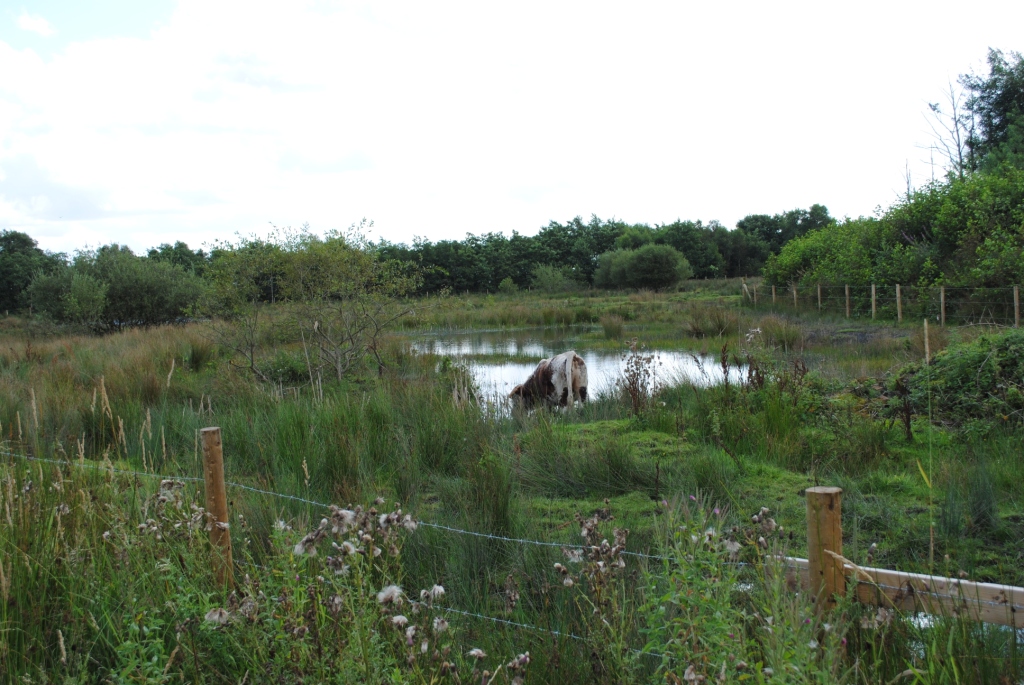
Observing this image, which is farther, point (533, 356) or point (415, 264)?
point (533, 356)

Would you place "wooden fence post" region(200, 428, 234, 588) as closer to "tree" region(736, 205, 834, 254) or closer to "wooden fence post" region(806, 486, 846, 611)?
"wooden fence post" region(806, 486, 846, 611)

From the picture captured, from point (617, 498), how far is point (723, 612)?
302cm

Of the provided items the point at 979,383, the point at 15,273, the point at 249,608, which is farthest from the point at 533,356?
the point at 15,273

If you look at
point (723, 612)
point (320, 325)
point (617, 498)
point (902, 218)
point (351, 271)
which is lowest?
point (617, 498)

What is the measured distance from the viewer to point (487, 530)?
156 inches

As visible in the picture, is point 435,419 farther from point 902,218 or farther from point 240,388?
point 902,218

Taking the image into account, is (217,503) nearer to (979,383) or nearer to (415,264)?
(979,383)

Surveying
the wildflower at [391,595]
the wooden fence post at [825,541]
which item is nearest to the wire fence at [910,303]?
the wooden fence post at [825,541]

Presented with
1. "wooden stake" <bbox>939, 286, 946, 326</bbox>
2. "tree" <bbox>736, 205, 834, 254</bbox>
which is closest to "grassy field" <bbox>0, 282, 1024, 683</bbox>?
"wooden stake" <bbox>939, 286, 946, 326</bbox>

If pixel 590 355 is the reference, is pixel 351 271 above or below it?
above

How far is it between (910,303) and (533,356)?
10484 mm

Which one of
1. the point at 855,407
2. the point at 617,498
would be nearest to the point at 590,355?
the point at 855,407

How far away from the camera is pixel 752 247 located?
67.4 meters

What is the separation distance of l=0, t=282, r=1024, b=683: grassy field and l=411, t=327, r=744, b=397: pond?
205cm
